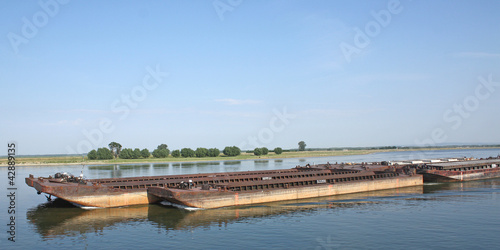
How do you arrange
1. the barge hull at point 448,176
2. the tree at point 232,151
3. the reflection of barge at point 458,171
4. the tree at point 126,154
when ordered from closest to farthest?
the barge hull at point 448,176 < the reflection of barge at point 458,171 < the tree at point 126,154 < the tree at point 232,151

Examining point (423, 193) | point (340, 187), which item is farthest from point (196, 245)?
point (423, 193)

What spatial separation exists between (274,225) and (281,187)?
13447 millimetres

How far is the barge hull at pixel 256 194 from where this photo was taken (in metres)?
35.3

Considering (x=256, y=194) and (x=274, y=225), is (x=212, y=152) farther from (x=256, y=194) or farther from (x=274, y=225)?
(x=274, y=225)

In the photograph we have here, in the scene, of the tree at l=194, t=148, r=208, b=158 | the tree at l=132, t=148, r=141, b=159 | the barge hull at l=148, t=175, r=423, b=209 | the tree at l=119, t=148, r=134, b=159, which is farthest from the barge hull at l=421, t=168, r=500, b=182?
the tree at l=119, t=148, r=134, b=159

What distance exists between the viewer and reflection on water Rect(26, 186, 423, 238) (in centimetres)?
3056

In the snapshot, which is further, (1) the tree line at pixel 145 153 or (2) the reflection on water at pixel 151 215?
(1) the tree line at pixel 145 153

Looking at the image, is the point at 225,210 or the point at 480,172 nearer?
the point at 225,210

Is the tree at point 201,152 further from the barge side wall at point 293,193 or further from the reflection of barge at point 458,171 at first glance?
the barge side wall at point 293,193

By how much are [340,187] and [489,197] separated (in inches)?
709

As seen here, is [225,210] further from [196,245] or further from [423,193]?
[423,193]

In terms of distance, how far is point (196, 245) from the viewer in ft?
82.6

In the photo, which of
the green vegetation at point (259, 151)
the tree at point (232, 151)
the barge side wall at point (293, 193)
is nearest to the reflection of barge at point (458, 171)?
the barge side wall at point (293, 193)

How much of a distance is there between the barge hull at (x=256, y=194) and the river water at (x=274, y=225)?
3.25ft
